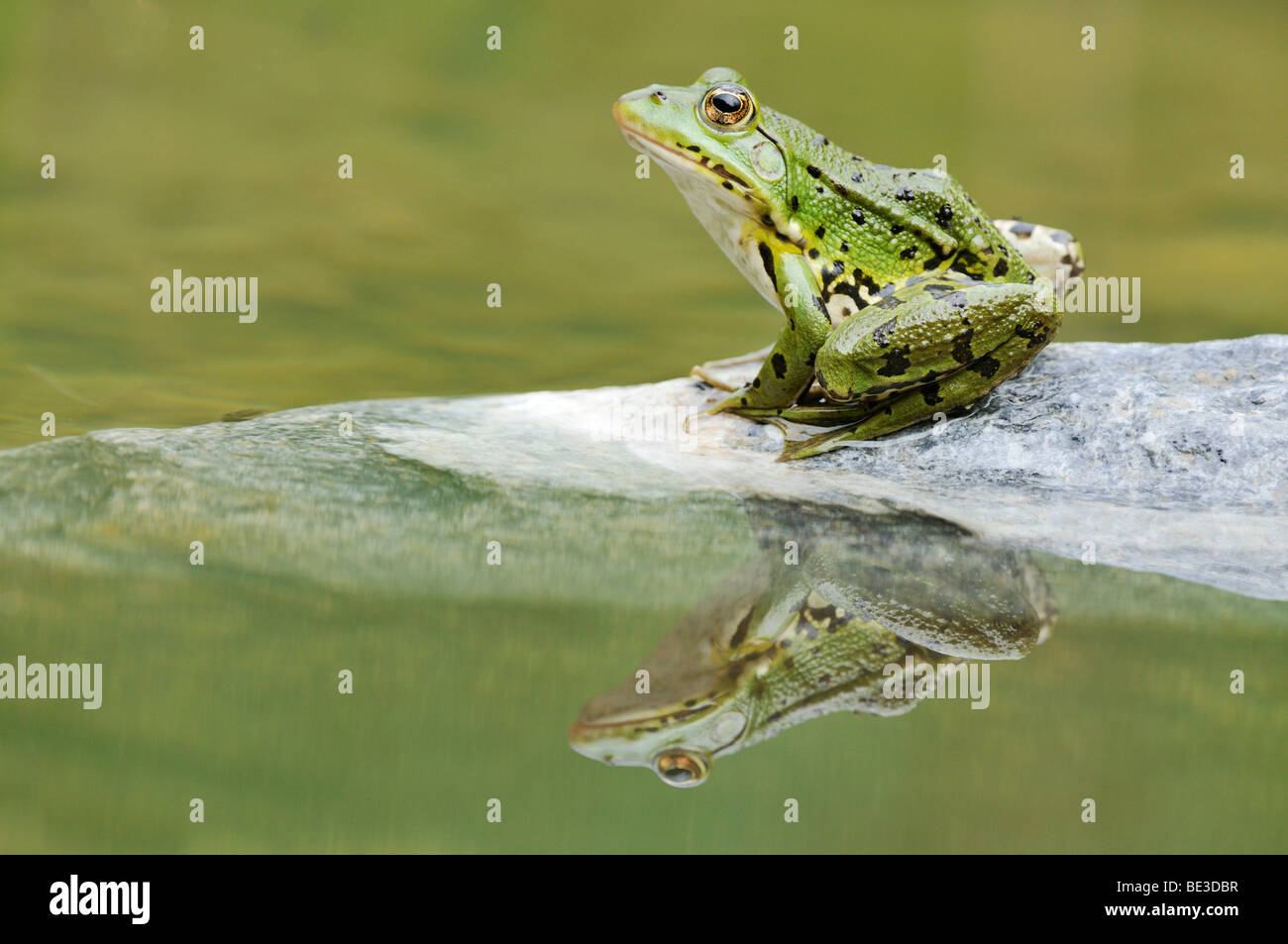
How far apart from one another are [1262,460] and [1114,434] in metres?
0.45

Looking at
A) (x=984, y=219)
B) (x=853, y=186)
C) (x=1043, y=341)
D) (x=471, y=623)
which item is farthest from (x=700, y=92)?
(x=471, y=623)

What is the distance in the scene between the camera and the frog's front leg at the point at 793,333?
3891 mm

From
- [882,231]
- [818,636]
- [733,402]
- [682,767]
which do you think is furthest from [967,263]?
[682,767]

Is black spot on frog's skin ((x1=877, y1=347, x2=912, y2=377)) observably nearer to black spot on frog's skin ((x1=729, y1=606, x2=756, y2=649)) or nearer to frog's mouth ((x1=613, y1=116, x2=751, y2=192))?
frog's mouth ((x1=613, y1=116, x2=751, y2=192))

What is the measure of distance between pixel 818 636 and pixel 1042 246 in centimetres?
256

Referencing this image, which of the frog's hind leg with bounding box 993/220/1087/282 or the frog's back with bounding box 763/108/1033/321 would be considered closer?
the frog's back with bounding box 763/108/1033/321

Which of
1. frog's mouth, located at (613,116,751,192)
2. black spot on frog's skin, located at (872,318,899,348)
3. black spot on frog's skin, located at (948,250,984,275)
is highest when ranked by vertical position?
frog's mouth, located at (613,116,751,192)

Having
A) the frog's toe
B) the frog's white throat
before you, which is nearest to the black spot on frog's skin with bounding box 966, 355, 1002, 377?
the frog's white throat

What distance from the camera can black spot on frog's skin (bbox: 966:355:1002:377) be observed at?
3.72 meters

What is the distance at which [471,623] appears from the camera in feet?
9.08

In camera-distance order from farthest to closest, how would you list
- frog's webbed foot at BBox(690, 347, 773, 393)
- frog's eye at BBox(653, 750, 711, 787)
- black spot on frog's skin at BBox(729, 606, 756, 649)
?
1. frog's webbed foot at BBox(690, 347, 773, 393)
2. black spot on frog's skin at BBox(729, 606, 756, 649)
3. frog's eye at BBox(653, 750, 711, 787)

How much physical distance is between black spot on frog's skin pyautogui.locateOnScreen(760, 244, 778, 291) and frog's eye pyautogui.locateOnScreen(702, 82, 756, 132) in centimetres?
43

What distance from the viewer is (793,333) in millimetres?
3934

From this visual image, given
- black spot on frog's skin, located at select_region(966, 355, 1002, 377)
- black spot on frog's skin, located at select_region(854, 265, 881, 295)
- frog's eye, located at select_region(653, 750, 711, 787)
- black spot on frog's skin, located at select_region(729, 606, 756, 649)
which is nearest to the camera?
frog's eye, located at select_region(653, 750, 711, 787)
